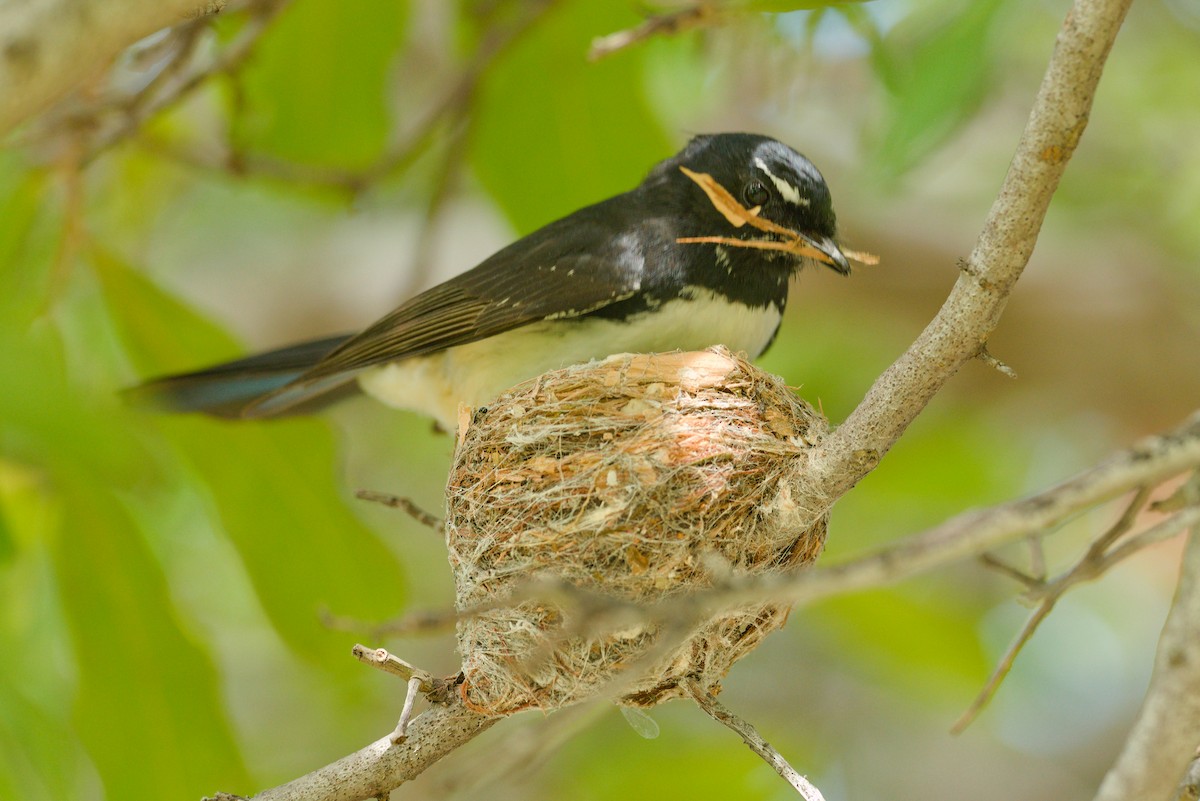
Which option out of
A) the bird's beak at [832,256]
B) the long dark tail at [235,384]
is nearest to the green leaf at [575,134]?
the long dark tail at [235,384]

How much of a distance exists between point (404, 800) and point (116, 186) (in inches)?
137

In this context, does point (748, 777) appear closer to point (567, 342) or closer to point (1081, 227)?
point (567, 342)

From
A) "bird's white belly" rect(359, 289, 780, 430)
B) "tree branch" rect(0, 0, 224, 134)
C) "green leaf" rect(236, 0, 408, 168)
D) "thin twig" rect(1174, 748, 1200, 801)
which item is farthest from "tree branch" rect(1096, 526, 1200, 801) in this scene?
"green leaf" rect(236, 0, 408, 168)

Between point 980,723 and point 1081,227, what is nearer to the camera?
point 980,723

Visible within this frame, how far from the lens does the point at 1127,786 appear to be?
5.37 feet

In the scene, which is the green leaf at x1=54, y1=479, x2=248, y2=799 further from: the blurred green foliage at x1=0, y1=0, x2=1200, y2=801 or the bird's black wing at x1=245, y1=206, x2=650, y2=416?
the bird's black wing at x1=245, y1=206, x2=650, y2=416

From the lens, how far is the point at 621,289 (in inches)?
134

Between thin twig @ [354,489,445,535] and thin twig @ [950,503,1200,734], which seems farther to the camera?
thin twig @ [354,489,445,535]

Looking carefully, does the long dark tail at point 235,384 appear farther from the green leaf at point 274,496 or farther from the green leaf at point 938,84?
the green leaf at point 938,84

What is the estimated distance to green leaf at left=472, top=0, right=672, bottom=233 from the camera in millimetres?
4414

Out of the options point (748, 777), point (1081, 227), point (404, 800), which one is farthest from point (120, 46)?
point (1081, 227)

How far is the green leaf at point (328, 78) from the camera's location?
4176 millimetres

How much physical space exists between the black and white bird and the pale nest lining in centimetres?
37

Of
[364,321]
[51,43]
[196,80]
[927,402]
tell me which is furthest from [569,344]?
[364,321]
